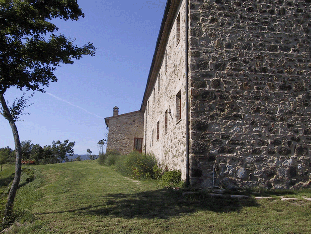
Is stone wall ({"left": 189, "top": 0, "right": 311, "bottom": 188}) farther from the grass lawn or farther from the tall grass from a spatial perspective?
the tall grass

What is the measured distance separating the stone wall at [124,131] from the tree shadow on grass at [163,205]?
57.5ft

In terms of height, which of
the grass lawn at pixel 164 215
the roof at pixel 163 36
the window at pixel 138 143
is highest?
the roof at pixel 163 36

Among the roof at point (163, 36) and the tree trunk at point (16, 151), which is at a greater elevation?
the roof at point (163, 36)

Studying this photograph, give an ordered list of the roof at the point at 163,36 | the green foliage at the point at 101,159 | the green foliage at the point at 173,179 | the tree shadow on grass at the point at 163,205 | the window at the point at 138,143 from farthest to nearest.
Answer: the window at the point at 138,143
the green foliage at the point at 101,159
the roof at the point at 163,36
the green foliage at the point at 173,179
the tree shadow on grass at the point at 163,205

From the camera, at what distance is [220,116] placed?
752cm

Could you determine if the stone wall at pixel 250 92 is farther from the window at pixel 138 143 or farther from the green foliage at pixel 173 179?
the window at pixel 138 143

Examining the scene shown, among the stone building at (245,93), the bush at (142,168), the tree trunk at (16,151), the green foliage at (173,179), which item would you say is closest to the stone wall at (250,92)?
the stone building at (245,93)

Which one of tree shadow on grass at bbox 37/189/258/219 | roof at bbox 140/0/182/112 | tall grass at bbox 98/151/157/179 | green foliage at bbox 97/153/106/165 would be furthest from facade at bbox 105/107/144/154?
tree shadow on grass at bbox 37/189/258/219

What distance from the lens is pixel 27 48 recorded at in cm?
628

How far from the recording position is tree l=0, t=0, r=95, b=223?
5918mm

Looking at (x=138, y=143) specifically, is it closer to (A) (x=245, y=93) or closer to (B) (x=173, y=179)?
(B) (x=173, y=179)

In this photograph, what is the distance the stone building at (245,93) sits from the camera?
24.0 feet

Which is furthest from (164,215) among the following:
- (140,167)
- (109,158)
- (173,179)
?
(109,158)

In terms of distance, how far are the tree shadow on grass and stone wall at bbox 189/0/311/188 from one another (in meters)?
1.01
